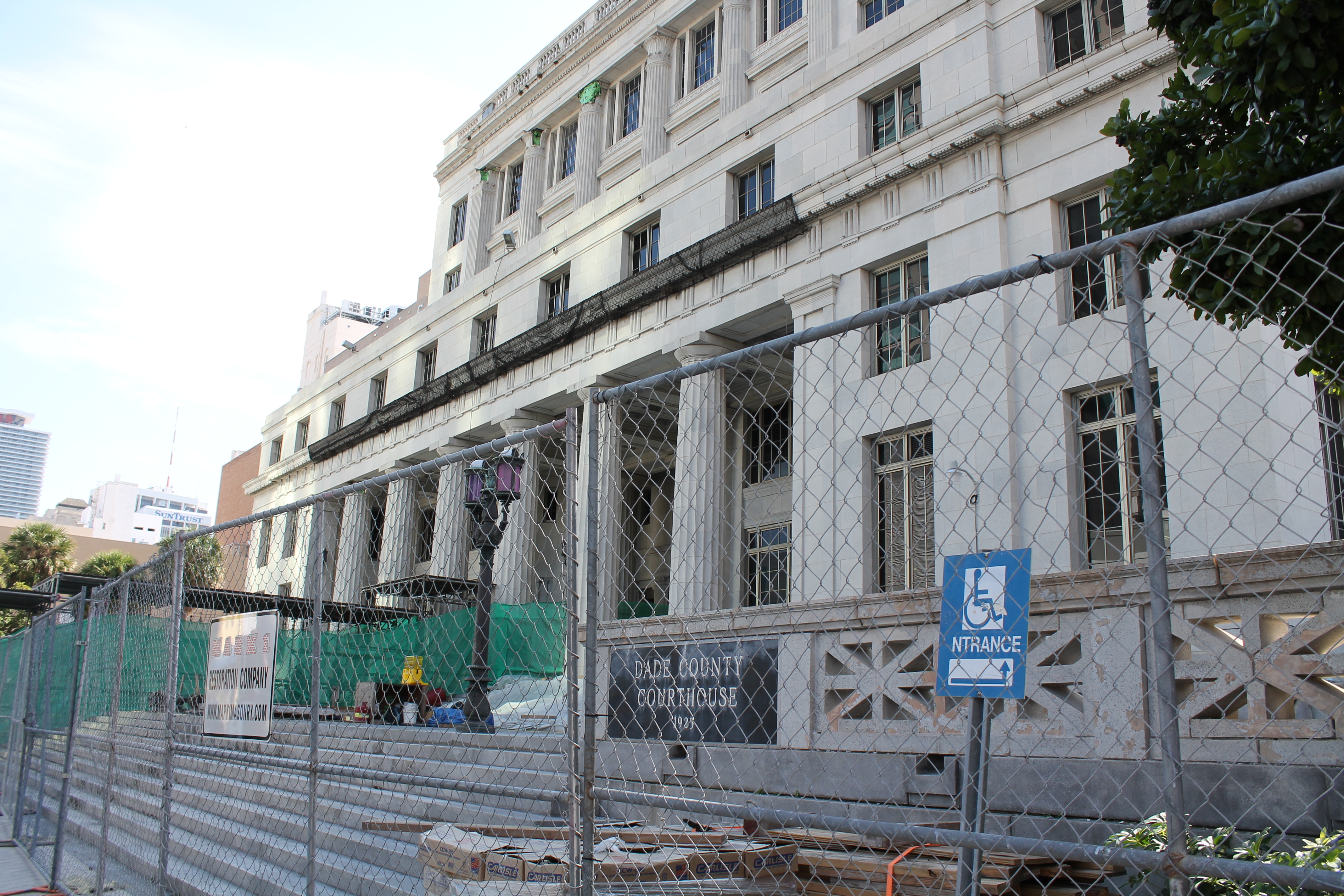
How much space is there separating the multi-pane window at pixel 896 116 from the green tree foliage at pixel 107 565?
42.2 meters

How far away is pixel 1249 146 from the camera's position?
18.3ft

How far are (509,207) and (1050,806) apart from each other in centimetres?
3258

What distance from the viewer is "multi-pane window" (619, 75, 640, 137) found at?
30.8 metres

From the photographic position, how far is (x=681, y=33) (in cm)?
2900

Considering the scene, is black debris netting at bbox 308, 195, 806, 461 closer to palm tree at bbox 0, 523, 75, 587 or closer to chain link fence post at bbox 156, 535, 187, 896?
chain link fence post at bbox 156, 535, 187, 896

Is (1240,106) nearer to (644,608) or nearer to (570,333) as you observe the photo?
(570,333)

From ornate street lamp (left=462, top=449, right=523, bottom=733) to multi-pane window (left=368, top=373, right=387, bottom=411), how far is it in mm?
27780

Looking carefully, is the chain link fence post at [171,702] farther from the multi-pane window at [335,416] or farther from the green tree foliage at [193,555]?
the multi-pane window at [335,416]

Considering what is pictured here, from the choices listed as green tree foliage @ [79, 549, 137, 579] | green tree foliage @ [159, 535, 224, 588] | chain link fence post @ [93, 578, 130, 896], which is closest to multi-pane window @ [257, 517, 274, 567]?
green tree foliage @ [159, 535, 224, 588]

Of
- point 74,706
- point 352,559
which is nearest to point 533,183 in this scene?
point 352,559

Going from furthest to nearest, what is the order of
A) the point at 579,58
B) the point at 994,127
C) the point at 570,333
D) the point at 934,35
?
1. the point at 579,58
2. the point at 570,333
3. the point at 934,35
4. the point at 994,127

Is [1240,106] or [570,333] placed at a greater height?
[570,333]

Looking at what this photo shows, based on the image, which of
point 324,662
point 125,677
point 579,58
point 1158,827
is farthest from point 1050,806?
point 579,58

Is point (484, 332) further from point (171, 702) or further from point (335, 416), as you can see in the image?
point (171, 702)
